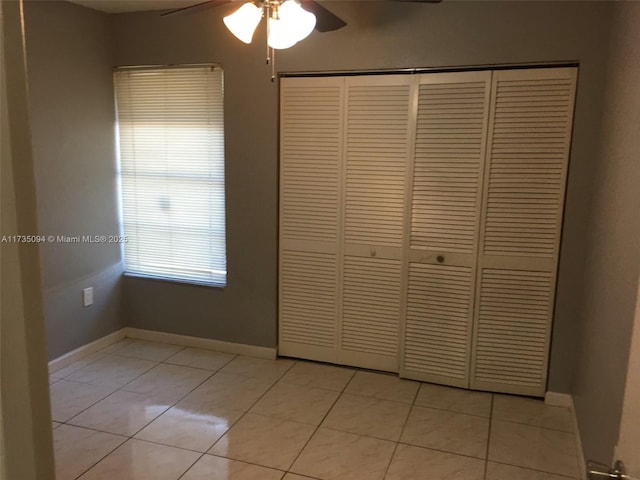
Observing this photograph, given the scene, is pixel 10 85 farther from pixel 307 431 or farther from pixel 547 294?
pixel 547 294

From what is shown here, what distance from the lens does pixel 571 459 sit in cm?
257

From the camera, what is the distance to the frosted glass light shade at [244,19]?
2.09 metres

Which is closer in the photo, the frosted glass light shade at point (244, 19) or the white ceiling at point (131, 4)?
the frosted glass light shade at point (244, 19)

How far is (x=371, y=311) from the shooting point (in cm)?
342

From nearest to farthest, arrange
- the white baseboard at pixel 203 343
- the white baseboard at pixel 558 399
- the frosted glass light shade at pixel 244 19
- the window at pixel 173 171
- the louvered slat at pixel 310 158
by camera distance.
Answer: the frosted glass light shade at pixel 244 19 → the white baseboard at pixel 558 399 → the louvered slat at pixel 310 158 → the window at pixel 173 171 → the white baseboard at pixel 203 343

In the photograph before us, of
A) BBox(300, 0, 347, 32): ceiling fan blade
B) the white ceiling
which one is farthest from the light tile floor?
the white ceiling

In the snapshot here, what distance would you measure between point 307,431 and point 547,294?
1593 mm

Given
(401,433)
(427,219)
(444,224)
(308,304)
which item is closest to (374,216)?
(427,219)

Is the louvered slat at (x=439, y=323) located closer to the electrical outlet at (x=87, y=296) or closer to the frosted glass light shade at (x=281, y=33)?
the frosted glass light shade at (x=281, y=33)

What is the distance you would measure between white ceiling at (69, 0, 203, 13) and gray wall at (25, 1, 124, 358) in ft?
0.25

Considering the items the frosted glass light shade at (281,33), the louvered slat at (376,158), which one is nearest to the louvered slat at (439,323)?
the louvered slat at (376,158)

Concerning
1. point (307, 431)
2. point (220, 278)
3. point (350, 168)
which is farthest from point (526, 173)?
point (220, 278)

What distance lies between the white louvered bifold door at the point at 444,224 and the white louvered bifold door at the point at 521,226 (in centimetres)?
7

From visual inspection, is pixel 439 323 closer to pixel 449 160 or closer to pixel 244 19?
pixel 449 160
